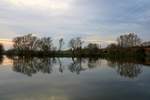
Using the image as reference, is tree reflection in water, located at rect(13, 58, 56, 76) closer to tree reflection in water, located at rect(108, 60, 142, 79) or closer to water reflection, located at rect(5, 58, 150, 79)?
water reflection, located at rect(5, 58, 150, 79)

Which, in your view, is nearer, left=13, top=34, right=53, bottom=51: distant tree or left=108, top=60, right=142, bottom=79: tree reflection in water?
left=108, top=60, right=142, bottom=79: tree reflection in water

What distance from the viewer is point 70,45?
70875 mm

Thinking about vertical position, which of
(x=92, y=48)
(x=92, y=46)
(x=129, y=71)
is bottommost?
(x=129, y=71)

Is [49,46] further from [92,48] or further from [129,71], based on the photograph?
[129,71]

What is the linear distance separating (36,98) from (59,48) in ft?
195

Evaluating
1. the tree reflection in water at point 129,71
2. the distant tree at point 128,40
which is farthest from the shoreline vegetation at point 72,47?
the tree reflection in water at point 129,71

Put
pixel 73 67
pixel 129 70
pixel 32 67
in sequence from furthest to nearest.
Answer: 1. pixel 73 67
2. pixel 32 67
3. pixel 129 70

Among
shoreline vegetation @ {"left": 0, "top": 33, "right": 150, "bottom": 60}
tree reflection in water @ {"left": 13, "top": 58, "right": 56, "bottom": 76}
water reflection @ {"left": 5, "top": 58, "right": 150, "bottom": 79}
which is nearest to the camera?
water reflection @ {"left": 5, "top": 58, "right": 150, "bottom": 79}

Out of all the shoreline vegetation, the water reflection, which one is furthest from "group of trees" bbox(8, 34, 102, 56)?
the water reflection

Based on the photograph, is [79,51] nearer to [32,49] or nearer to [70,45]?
[70,45]

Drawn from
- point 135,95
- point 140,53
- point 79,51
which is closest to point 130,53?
point 140,53

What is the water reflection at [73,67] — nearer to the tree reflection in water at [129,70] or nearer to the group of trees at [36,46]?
the tree reflection in water at [129,70]

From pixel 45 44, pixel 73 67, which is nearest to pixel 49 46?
pixel 45 44

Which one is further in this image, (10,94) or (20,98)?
(10,94)
